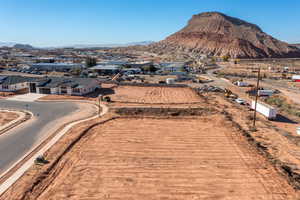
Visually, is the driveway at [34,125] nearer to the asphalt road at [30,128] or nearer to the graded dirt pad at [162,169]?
the asphalt road at [30,128]

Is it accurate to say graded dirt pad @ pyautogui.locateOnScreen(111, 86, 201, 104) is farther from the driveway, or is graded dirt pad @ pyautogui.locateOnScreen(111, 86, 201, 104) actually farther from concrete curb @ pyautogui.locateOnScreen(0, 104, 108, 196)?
concrete curb @ pyautogui.locateOnScreen(0, 104, 108, 196)

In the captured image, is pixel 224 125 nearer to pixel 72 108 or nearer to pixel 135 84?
pixel 72 108

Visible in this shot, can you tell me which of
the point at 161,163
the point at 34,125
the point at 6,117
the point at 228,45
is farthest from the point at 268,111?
the point at 228,45

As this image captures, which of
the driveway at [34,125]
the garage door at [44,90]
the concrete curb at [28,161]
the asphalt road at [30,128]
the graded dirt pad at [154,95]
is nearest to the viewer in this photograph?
the concrete curb at [28,161]

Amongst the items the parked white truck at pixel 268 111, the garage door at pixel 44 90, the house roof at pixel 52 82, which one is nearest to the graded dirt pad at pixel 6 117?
the garage door at pixel 44 90

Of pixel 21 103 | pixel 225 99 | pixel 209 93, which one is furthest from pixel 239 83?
pixel 21 103

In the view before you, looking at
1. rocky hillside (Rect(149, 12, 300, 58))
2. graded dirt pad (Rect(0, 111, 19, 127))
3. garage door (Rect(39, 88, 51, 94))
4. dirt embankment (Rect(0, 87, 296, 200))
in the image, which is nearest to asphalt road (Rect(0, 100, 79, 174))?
graded dirt pad (Rect(0, 111, 19, 127))
